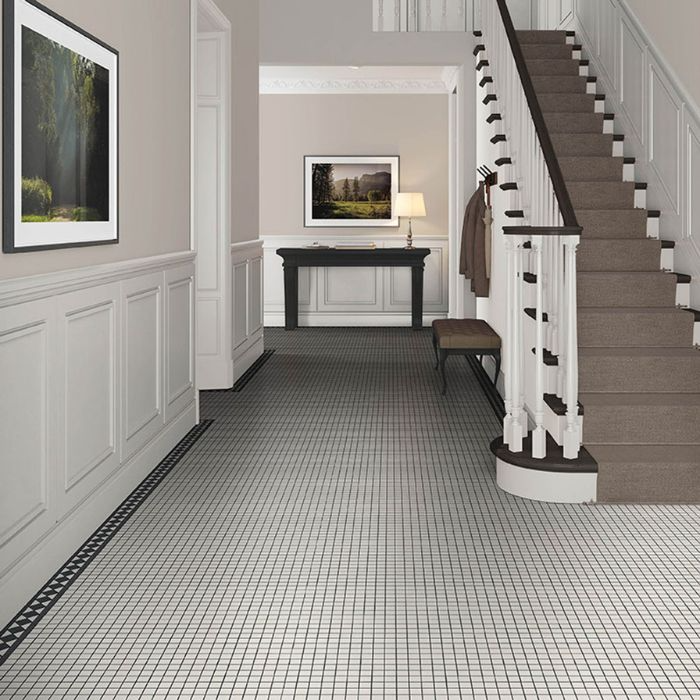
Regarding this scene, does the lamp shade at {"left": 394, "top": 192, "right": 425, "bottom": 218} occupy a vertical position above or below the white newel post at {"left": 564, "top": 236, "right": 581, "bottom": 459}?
above

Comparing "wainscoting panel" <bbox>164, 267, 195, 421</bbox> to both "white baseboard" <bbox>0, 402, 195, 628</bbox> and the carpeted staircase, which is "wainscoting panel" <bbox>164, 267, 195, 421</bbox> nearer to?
"white baseboard" <bbox>0, 402, 195, 628</bbox>

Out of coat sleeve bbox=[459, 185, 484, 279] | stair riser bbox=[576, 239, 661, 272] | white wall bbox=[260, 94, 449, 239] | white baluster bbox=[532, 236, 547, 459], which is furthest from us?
white wall bbox=[260, 94, 449, 239]

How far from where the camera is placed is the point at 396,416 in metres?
6.63

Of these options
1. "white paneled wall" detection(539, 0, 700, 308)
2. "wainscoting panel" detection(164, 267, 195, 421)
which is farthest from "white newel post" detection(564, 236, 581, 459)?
"wainscoting panel" detection(164, 267, 195, 421)

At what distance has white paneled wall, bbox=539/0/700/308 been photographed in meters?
6.09

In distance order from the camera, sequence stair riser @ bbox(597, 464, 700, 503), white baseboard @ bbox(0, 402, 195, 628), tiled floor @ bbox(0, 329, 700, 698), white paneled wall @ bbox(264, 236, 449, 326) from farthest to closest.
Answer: white paneled wall @ bbox(264, 236, 449, 326) < stair riser @ bbox(597, 464, 700, 503) < white baseboard @ bbox(0, 402, 195, 628) < tiled floor @ bbox(0, 329, 700, 698)

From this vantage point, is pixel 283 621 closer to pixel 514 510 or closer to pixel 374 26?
pixel 514 510

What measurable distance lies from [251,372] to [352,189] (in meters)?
4.60

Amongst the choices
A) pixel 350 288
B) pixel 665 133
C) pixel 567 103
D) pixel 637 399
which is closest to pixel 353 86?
pixel 350 288

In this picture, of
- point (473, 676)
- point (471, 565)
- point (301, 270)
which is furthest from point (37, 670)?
point (301, 270)

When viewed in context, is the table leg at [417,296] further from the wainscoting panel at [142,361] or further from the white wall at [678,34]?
the wainscoting panel at [142,361]

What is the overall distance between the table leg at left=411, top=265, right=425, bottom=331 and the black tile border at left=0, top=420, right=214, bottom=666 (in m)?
6.83

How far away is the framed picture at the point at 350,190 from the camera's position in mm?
12484

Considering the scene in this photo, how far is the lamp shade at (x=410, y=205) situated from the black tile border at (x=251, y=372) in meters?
2.91
